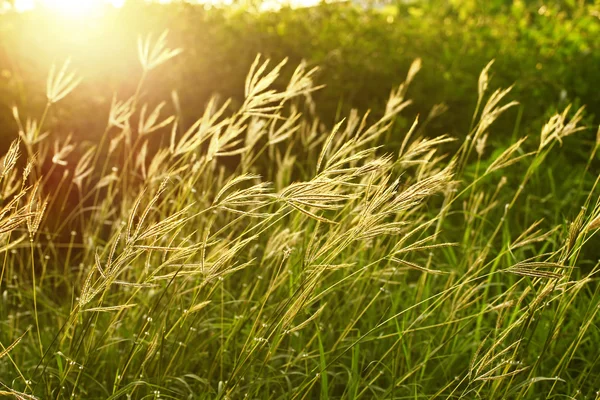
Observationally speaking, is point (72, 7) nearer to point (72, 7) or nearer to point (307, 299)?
point (72, 7)

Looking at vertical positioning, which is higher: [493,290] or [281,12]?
[281,12]

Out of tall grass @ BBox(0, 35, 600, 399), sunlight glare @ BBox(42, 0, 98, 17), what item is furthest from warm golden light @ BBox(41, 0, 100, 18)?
tall grass @ BBox(0, 35, 600, 399)

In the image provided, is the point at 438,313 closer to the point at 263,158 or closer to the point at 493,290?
the point at 493,290

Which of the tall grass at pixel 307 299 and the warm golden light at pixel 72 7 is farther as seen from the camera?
the warm golden light at pixel 72 7

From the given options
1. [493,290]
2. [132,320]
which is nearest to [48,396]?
[132,320]

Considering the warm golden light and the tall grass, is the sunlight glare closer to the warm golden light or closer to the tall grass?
the warm golden light

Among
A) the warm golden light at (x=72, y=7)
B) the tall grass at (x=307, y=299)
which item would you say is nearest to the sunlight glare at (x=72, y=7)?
the warm golden light at (x=72, y=7)

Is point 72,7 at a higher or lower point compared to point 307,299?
higher

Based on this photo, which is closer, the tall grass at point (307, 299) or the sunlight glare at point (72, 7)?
the tall grass at point (307, 299)

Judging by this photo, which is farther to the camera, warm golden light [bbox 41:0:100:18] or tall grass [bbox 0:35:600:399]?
warm golden light [bbox 41:0:100:18]

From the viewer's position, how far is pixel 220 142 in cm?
202

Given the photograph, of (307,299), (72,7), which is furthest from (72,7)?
(307,299)

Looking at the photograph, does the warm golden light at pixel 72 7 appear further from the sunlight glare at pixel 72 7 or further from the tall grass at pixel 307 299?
the tall grass at pixel 307 299

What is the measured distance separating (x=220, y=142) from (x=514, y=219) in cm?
264
